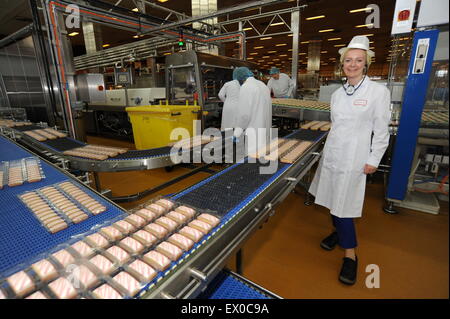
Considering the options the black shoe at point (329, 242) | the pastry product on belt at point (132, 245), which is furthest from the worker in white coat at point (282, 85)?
the pastry product on belt at point (132, 245)

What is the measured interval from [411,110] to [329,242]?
172cm

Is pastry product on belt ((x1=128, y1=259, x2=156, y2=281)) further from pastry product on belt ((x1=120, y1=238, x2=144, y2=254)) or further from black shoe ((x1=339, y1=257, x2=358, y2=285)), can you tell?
black shoe ((x1=339, y1=257, x2=358, y2=285))

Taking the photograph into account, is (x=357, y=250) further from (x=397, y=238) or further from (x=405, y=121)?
(x=405, y=121)

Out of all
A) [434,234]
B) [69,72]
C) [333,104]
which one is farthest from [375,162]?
[69,72]

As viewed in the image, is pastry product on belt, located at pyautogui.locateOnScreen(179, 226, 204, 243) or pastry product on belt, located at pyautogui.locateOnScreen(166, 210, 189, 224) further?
pastry product on belt, located at pyautogui.locateOnScreen(166, 210, 189, 224)

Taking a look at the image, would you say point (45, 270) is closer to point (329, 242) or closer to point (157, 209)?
point (157, 209)

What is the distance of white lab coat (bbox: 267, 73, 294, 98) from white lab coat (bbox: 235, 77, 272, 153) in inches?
109

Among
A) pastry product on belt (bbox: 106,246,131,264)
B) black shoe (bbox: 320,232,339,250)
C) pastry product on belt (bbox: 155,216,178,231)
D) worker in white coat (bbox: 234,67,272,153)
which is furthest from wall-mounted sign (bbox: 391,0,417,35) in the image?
pastry product on belt (bbox: 106,246,131,264)

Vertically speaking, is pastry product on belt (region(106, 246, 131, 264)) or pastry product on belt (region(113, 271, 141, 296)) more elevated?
pastry product on belt (region(106, 246, 131, 264))

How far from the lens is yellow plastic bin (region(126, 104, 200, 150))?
145 inches

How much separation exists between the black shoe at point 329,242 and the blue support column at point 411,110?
1.12 m

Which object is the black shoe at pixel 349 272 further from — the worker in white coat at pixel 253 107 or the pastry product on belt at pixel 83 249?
the pastry product on belt at pixel 83 249

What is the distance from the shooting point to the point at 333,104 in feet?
6.01

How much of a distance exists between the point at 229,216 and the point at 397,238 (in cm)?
222
